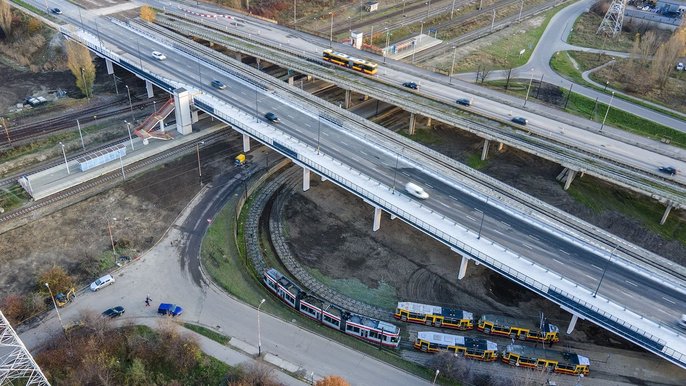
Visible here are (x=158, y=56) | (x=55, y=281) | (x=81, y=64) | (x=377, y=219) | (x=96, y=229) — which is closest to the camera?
(x=55, y=281)

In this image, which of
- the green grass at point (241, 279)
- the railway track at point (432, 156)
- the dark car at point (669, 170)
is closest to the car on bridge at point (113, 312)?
the green grass at point (241, 279)

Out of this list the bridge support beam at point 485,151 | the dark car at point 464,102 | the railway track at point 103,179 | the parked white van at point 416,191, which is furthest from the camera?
the dark car at point 464,102

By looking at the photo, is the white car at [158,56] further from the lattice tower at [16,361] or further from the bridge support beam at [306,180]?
the lattice tower at [16,361]

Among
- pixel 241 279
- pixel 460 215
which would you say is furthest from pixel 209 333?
pixel 460 215

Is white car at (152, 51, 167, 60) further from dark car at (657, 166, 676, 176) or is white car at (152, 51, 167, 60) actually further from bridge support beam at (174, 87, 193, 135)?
dark car at (657, 166, 676, 176)

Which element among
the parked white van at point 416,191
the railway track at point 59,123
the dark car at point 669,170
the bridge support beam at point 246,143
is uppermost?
the parked white van at point 416,191

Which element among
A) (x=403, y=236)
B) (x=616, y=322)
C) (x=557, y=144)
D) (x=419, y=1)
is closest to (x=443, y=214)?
(x=403, y=236)

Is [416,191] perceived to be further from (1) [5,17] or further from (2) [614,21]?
(2) [614,21]
